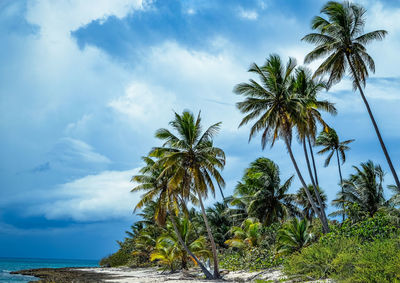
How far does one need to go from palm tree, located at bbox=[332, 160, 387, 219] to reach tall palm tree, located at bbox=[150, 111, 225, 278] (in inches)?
598

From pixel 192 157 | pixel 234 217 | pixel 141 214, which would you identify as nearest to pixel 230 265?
pixel 192 157

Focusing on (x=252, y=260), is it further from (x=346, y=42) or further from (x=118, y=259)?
(x=118, y=259)

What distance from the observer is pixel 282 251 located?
17.7m

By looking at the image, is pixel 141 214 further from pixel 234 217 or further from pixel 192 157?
pixel 192 157

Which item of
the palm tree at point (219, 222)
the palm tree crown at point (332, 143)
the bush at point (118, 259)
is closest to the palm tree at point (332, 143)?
the palm tree crown at point (332, 143)

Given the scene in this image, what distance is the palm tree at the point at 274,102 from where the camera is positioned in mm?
19266

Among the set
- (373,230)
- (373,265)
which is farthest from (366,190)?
(373,265)

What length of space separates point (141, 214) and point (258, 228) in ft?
70.7

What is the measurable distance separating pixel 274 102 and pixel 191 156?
6281 mm

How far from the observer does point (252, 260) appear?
2005 cm

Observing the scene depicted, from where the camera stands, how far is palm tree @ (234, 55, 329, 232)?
758 inches

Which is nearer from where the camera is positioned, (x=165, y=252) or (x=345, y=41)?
(x=345, y=41)

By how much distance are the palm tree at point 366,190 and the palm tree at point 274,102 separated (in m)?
11.8

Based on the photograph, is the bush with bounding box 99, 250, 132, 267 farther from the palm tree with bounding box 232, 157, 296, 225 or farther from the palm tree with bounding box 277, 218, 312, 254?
the palm tree with bounding box 277, 218, 312, 254
